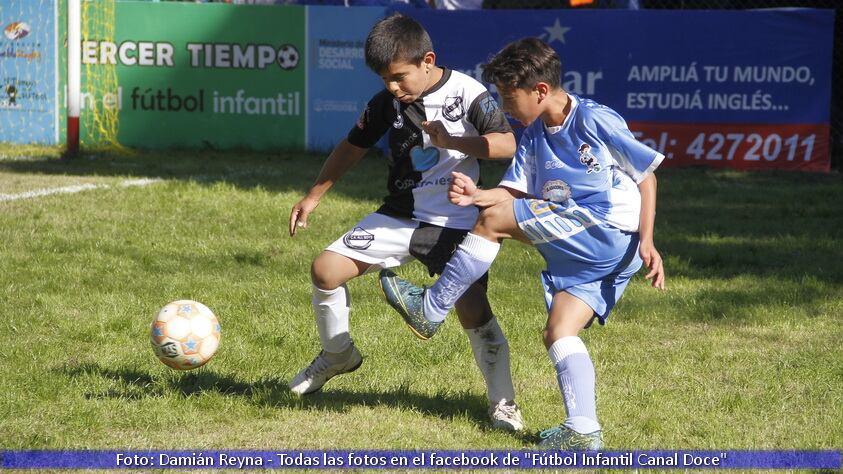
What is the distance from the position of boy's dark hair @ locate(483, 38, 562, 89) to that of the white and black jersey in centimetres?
31

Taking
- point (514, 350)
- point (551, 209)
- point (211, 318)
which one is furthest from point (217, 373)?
point (551, 209)

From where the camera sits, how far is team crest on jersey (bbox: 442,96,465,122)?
13.6 feet

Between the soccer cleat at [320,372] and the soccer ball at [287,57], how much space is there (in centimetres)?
921

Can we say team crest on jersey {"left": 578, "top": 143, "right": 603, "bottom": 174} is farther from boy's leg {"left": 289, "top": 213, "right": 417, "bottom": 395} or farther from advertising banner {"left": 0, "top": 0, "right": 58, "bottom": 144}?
advertising banner {"left": 0, "top": 0, "right": 58, "bottom": 144}

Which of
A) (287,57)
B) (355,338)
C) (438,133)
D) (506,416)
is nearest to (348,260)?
(438,133)

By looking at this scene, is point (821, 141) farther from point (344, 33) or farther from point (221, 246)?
point (221, 246)

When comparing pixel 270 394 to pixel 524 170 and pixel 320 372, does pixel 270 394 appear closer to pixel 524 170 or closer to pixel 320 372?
pixel 320 372

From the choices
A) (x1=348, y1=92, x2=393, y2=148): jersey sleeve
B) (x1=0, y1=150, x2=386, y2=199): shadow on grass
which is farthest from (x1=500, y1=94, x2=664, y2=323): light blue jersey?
(x1=0, y1=150, x2=386, y2=199): shadow on grass

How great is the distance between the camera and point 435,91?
4168 millimetres

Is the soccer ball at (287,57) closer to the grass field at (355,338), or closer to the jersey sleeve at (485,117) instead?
the grass field at (355,338)

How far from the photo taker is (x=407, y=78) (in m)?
4.09

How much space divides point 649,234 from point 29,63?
11.6 m

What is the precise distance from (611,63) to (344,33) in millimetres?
3186

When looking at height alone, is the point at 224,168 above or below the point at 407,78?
below
